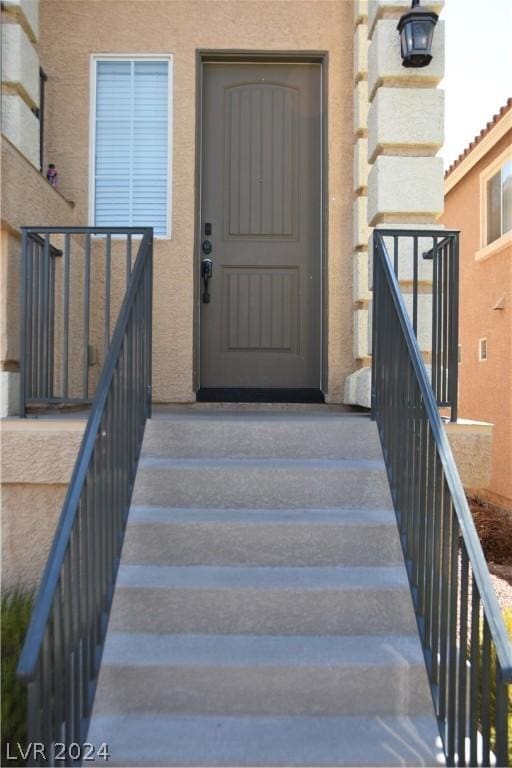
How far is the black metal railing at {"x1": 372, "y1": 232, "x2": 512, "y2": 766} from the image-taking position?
6.38 ft

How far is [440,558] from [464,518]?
284 millimetres

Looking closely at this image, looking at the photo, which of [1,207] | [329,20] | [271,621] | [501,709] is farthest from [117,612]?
[329,20]

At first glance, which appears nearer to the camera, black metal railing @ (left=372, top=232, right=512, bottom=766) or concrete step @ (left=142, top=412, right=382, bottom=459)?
black metal railing @ (left=372, top=232, right=512, bottom=766)

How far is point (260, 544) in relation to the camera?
2.79 metres

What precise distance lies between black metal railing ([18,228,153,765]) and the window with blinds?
74.9 inches

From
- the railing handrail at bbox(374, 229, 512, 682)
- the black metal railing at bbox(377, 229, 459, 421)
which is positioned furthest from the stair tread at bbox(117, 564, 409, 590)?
the black metal railing at bbox(377, 229, 459, 421)

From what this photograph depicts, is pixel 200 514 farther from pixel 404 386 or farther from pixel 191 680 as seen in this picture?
pixel 404 386

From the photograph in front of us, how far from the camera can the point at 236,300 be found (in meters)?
4.88

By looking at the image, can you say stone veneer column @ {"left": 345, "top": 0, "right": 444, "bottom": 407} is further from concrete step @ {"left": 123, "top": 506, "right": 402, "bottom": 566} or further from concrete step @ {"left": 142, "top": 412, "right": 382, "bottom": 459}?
concrete step @ {"left": 123, "top": 506, "right": 402, "bottom": 566}

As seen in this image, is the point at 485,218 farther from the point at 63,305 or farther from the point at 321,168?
the point at 63,305

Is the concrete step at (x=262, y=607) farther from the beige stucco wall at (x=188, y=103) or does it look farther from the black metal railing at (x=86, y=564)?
the beige stucco wall at (x=188, y=103)

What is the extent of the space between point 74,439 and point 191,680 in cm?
135

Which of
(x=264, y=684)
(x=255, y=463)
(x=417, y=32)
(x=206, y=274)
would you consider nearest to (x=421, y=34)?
(x=417, y=32)

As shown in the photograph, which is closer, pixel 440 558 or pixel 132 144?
pixel 440 558
